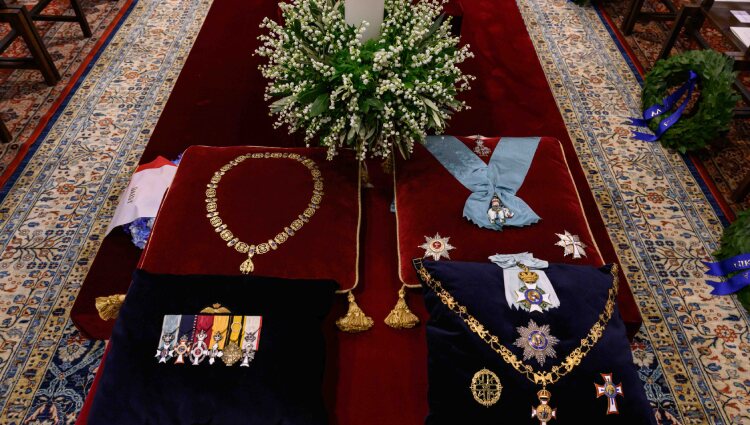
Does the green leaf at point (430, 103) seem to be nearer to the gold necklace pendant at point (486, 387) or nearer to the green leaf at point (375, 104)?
the green leaf at point (375, 104)

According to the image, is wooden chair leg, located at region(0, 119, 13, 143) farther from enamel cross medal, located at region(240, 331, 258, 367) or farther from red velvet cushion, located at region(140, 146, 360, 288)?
enamel cross medal, located at region(240, 331, 258, 367)

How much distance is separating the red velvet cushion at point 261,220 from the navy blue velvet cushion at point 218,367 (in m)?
0.09

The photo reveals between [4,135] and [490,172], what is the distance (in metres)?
2.48

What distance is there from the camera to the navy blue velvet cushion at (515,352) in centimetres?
123

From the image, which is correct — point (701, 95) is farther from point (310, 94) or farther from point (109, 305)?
point (109, 305)

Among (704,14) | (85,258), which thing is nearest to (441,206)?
(85,258)

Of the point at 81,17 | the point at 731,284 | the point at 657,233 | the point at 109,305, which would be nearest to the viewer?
the point at 109,305

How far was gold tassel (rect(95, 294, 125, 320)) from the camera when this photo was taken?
148 centimetres

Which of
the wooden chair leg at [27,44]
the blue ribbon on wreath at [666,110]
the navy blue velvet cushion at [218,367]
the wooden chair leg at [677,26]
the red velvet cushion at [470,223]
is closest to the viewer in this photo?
the navy blue velvet cushion at [218,367]

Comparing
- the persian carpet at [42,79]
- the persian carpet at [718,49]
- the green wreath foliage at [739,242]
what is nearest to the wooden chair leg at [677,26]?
the persian carpet at [718,49]

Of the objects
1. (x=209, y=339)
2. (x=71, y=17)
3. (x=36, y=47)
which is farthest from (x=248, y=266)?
(x=71, y=17)

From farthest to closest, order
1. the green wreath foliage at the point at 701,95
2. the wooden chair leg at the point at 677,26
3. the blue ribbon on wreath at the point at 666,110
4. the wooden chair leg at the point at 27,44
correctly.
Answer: the wooden chair leg at the point at 677,26
the wooden chair leg at the point at 27,44
the blue ribbon on wreath at the point at 666,110
the green wreath foliage at the point at 701,95

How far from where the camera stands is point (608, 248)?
1.81 metres

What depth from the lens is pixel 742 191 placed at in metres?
2.45
